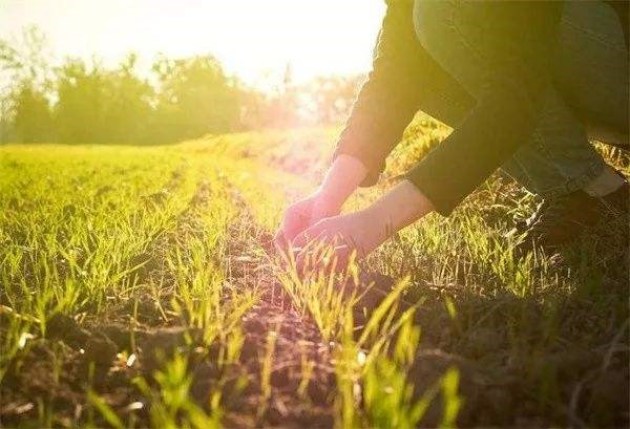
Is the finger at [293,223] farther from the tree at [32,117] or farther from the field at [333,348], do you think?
the tree at [32,117]

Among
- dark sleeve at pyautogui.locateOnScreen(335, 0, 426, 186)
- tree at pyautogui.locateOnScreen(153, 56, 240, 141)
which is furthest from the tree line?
dark sleeve at pyautogui.locateOnScreen(335, 0, 426, 186)

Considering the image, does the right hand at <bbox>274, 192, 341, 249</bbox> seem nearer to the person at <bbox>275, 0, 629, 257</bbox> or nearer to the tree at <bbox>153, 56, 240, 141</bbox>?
the person at <bbox>275, 0, 629, 257</bbox>

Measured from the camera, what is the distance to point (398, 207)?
1423mm

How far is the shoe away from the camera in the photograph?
1866mm

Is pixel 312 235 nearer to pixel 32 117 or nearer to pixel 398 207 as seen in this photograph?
pixel 398 207

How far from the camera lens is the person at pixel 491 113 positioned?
139 cm

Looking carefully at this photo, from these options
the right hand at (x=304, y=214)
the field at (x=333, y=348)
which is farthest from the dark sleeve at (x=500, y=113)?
the right hand at (x=304, y=214)

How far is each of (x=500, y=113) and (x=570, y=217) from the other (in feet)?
2.24

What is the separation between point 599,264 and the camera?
5.33 feet

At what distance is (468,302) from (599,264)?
550 mm

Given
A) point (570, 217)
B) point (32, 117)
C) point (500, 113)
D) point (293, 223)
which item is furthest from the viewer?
point (32, 117)

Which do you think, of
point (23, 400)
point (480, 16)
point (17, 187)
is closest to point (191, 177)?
point (17, 187)

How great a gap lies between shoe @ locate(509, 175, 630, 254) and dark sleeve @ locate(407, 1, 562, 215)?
554mm

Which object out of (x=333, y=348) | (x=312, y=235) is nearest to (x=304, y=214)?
(x=312, y=235)
